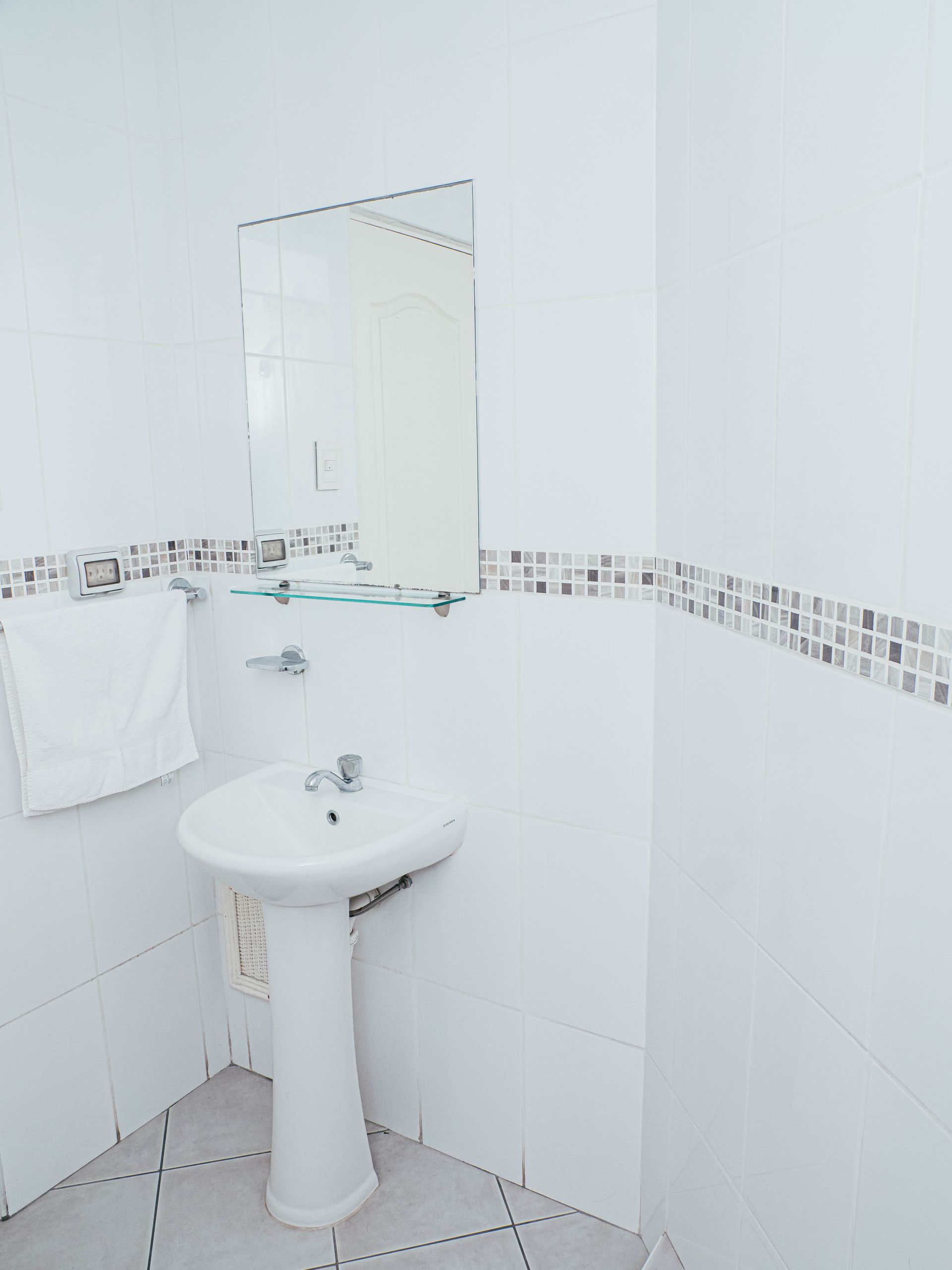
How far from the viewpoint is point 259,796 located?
1.93 metres

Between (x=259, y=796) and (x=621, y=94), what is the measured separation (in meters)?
1.48

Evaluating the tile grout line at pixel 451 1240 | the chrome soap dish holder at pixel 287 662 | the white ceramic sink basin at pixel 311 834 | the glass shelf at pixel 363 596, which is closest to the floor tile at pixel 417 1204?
the tile grout line at pixel 451 1240

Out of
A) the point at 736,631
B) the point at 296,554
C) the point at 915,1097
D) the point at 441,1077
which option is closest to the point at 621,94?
the point at 736,631

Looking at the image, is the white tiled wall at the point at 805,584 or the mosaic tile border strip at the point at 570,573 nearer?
the white tiled wall at the point at 805,584

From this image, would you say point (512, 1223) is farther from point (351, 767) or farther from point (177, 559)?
point (177, 559)

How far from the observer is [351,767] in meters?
1.87

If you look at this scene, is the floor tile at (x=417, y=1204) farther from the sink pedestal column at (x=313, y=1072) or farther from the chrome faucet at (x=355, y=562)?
the chrome faucet at (x=355, y=562)

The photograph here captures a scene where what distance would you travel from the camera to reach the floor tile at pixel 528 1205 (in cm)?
182

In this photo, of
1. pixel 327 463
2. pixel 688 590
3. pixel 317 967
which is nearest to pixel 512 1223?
pixel 317 967

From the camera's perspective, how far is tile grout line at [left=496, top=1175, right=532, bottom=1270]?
5.63 ft

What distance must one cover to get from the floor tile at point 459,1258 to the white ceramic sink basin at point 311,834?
714 mm

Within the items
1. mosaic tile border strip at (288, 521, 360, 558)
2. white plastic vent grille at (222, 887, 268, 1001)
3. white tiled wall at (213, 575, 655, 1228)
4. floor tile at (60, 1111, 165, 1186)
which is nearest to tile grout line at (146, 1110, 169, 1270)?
floor tile at (60, 1111, 165, 1186)

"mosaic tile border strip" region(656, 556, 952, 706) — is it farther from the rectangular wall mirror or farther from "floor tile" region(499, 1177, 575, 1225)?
"floor tile" region(499, 1177, 575, 1225)

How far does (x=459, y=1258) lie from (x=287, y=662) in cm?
122
